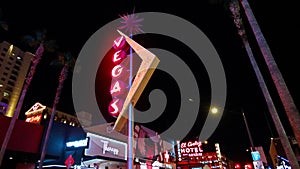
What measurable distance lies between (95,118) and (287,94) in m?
20.1

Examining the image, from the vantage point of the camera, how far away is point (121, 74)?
10.7 metres

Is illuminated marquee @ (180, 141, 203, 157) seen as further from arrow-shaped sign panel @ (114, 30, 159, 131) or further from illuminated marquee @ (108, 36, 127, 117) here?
arrow-shaped sign panel @ (114, 30, 159, 131)

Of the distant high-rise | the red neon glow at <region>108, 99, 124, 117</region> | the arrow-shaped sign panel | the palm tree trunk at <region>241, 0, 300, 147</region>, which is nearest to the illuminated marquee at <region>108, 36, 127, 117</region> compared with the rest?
the red neon glow at <region>108, 99, 124, 117</region>

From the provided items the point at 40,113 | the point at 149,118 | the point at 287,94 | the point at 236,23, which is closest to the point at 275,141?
the point at 149,118

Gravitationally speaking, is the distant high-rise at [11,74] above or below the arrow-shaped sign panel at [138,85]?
above

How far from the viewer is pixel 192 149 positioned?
36.7 metres

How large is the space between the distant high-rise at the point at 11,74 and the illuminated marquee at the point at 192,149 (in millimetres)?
61220

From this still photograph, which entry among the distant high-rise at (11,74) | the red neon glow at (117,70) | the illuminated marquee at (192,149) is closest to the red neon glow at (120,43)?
the red neon glow at (117,70)

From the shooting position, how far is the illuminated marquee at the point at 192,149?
36.3 metres

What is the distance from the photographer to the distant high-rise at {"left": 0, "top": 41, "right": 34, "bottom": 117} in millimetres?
69438

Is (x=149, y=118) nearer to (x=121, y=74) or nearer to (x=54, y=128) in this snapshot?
(x=54, y=128)

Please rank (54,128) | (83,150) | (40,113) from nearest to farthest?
(83,150) → (54,128) → (40,113)

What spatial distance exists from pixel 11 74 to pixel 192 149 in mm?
74393

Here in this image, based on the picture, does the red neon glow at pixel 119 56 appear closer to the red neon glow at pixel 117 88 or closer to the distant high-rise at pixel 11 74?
the red neon glow at pixel 117 88
